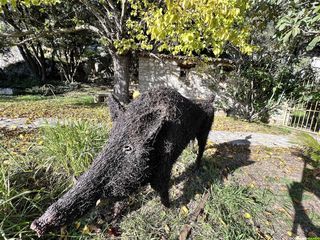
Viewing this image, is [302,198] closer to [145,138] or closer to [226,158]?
[226,158]

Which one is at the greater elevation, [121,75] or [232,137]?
[121,75]

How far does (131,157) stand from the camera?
2.09 metres

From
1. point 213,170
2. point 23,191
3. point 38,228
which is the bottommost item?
point 213,170

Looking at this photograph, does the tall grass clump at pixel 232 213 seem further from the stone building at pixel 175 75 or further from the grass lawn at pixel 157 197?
the stone building at pixel 175 75

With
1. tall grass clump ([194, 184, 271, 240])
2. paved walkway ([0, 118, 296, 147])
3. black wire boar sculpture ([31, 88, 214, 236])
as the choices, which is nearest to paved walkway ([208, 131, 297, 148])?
paved walkway ([0, 118, 296, 147])

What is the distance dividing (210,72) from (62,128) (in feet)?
34.0

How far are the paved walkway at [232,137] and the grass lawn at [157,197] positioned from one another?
116 centimetres

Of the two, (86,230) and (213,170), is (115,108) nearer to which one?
(86,230)

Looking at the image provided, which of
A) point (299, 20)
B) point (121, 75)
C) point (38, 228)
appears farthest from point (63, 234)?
point (121, 75)

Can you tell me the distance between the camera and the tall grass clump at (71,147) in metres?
3.13

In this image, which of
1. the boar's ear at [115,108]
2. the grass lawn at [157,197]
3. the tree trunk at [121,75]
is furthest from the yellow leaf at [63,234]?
the tree trunk at [121,75]

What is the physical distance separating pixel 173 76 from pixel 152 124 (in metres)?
12.1

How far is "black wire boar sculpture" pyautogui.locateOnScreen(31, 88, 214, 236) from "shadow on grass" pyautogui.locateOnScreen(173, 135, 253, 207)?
88 cm

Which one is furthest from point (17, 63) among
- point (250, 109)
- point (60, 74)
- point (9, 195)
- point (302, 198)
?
point (302, 198)
